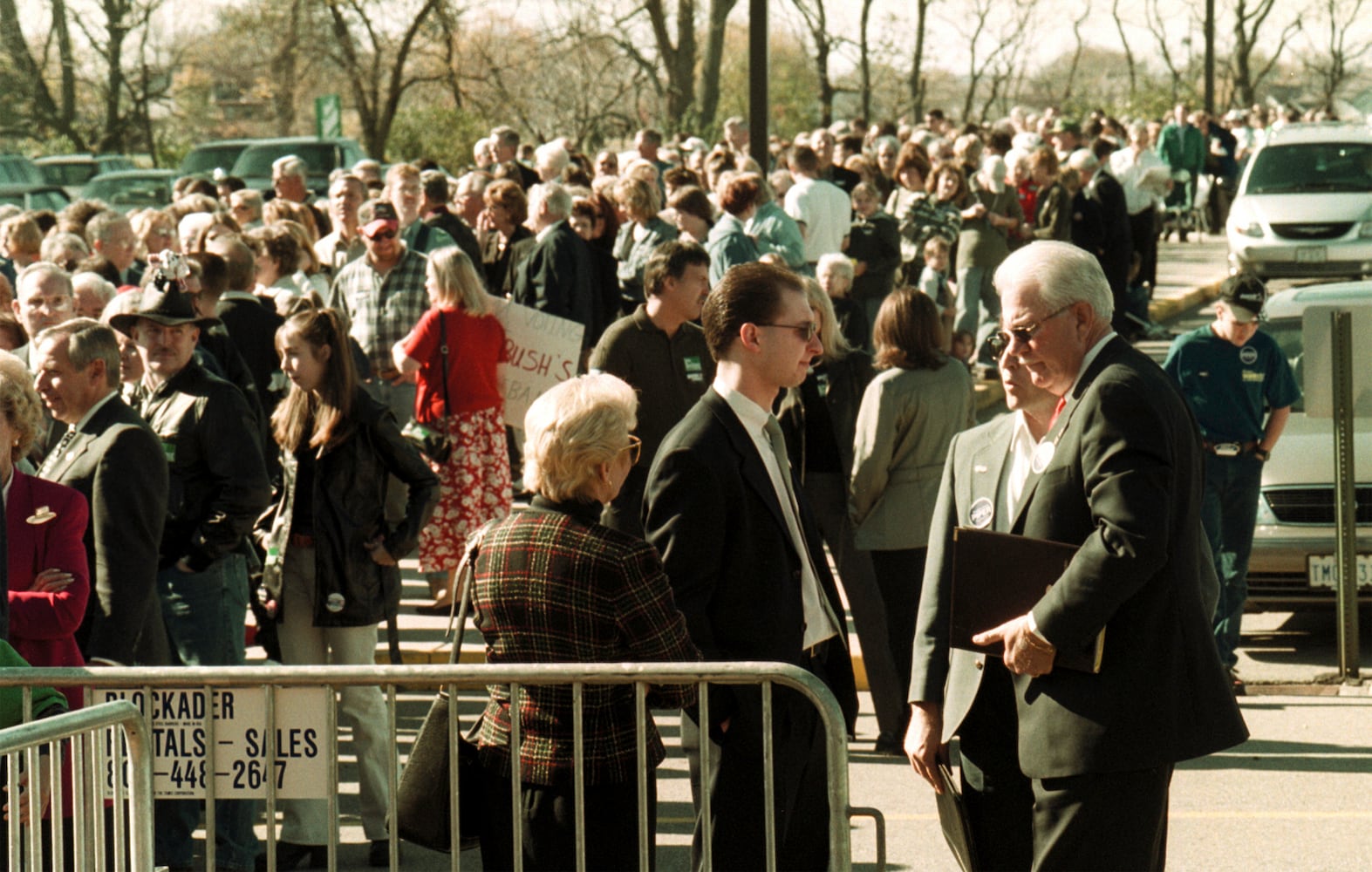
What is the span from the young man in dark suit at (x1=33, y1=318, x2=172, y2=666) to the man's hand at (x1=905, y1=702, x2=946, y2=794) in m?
2.30

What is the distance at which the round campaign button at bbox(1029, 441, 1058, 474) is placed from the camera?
429 cm

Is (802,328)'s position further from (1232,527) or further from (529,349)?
(529,349)

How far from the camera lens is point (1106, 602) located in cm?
406

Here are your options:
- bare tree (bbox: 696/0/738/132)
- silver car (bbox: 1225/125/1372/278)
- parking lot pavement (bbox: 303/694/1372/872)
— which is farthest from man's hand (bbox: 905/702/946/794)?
bare tree (bbox: 696/0/738/132)

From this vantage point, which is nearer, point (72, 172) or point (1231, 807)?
point (1231, 807)

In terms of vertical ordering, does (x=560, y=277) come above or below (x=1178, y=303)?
above

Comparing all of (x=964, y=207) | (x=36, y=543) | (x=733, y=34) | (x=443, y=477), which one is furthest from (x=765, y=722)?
(x=733, y=34)

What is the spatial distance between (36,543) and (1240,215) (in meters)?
21.3

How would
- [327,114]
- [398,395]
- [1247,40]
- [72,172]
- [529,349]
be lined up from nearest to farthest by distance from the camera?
[529,349]
[398,395]
[327,114]
[72,172]
[1247,40]

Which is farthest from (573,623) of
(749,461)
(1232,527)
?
(1232,527)

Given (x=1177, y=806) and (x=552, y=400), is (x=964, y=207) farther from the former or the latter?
(x=552, y=400)

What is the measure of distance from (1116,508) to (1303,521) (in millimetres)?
5708

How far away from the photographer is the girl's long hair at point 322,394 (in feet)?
21.5

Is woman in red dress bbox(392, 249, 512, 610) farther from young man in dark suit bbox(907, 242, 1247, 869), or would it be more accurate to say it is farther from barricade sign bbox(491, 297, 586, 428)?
young man in dark suit bbox(907, 242, 1247, 869)
